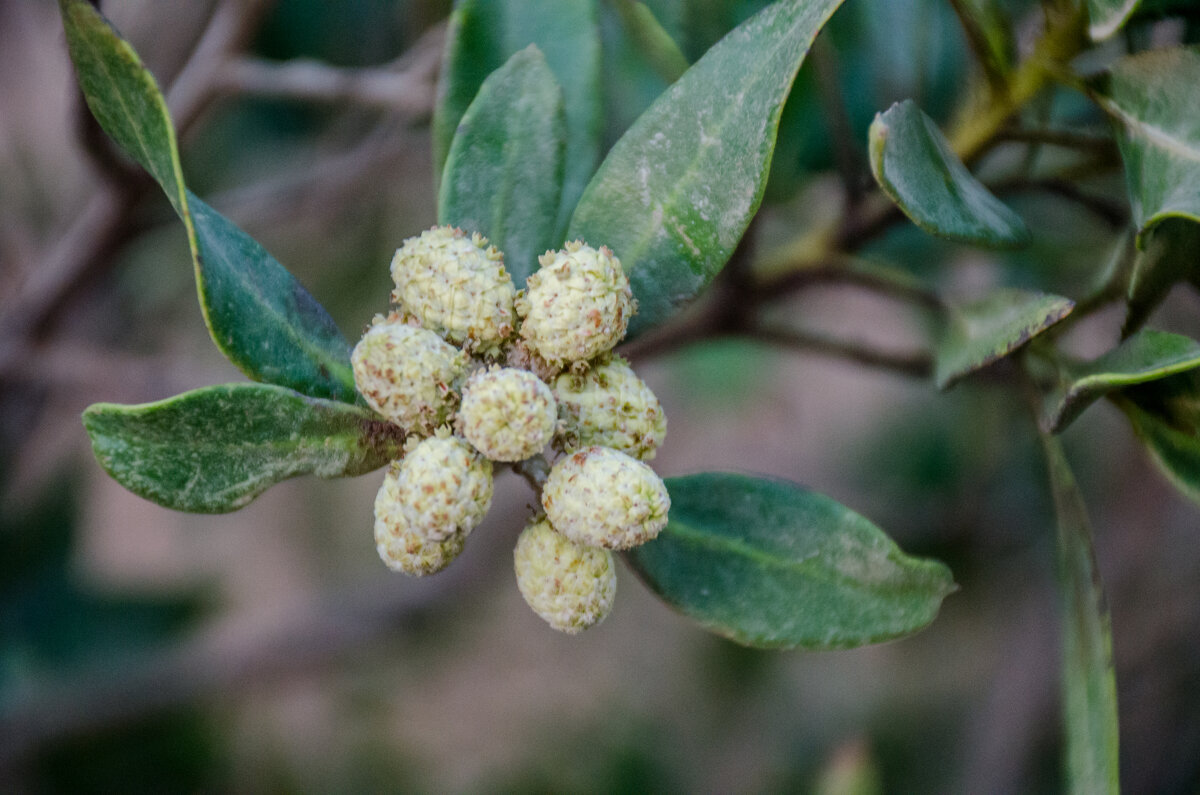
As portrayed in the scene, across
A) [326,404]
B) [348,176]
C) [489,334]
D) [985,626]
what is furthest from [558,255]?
[985,626]

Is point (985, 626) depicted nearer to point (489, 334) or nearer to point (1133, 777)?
point (1133, 777)

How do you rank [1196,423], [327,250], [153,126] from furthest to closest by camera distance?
[327,250], [1196,423], [153,126]

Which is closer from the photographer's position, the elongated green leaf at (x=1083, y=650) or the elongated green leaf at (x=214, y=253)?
the elongated green leaf at (x=214, y=253)

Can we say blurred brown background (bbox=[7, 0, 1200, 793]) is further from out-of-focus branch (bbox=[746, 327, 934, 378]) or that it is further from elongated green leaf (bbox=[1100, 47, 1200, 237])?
elongated green leaf (bbox=[1100, 47, 1200, 237])

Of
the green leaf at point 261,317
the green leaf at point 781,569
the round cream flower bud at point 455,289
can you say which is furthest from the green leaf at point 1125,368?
the green leaf at point 261,317

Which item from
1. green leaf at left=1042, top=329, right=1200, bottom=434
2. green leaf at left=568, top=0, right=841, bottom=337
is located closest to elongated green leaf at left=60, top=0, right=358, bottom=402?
green leaf at left=568, top=0, right=841, bottom=337

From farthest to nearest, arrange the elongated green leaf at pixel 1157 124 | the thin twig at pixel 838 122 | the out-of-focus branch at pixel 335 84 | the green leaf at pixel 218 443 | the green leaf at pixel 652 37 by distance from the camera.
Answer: the out-of-focus branch at pixel 335 84 → the thin twig at pixel 838 122 → the green leaf at pixel 652 37 → the elongated green leaf at pixel 1157 124 → the green leaf at pixel 218 443

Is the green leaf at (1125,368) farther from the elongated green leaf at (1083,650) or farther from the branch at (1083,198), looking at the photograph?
the branch at (1083,198)
